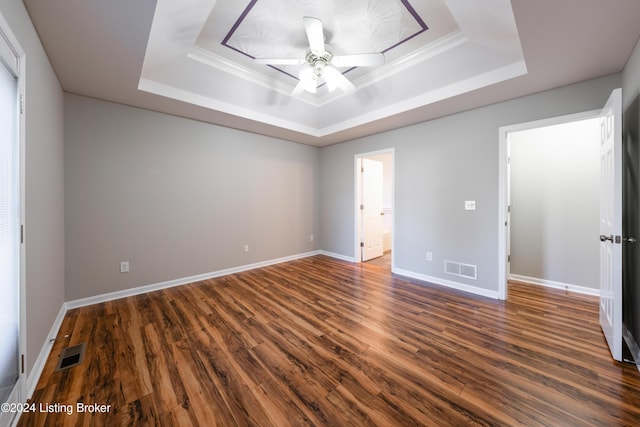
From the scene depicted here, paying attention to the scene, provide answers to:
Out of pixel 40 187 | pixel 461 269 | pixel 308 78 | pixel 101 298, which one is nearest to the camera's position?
pixel 40 187

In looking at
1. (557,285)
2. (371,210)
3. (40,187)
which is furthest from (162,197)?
(557,285)

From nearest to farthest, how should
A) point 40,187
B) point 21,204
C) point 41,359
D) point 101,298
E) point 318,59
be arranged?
1. point 21,204
2. point 41,359
3. point 40,187
4. point 318,59
5. point 101,298

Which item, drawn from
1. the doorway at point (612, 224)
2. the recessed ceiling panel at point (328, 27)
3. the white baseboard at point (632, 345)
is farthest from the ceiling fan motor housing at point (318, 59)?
the white baseboard at point (632, 345)

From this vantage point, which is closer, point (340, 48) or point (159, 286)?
point (340, 48)

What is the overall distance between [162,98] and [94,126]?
2.84 feet

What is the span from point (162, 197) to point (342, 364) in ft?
10.4

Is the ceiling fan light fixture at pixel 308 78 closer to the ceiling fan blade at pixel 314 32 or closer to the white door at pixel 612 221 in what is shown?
the ceiling fan blade at pixel 314 32

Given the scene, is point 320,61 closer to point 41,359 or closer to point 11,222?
point 11,222

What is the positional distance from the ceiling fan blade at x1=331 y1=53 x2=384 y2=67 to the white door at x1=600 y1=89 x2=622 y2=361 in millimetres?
1804

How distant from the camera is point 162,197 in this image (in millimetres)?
3430

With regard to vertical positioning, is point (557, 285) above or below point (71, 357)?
above

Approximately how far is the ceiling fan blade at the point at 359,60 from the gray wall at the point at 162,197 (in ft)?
7.96

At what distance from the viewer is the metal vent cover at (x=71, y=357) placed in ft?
5.99

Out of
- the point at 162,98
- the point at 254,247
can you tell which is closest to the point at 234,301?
the point at 254,247
